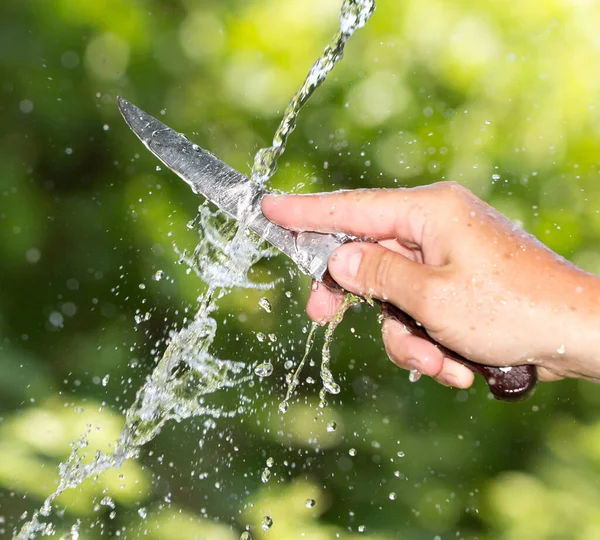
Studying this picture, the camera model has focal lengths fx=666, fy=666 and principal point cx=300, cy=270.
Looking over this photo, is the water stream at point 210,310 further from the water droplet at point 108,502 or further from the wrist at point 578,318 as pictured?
the water droplet at point 108,502

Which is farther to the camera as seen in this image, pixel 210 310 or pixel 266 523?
pixel 266 523

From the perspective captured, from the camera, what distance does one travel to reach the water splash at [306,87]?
1252 mm

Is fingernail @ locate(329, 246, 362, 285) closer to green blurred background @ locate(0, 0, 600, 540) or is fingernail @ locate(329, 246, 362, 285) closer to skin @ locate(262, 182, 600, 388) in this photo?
skin @ locate(262, 182, 600, 388)

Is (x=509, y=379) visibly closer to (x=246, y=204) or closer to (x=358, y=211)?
(x=358, y=211)

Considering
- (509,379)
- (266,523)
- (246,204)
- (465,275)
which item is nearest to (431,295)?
(465,275)

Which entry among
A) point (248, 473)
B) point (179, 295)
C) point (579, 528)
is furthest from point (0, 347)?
point (579, 528)

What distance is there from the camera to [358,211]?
0.97 meters

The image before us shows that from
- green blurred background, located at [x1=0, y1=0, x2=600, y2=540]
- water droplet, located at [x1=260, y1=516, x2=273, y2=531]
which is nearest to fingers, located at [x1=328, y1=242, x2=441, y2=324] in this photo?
green blurred background, located at [x1=0, y1=0, x2=600, y2=540]

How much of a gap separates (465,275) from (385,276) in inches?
4.3

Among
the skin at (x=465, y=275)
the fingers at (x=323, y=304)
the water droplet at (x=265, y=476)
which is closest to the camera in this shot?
the skin at (x=465, y=275)

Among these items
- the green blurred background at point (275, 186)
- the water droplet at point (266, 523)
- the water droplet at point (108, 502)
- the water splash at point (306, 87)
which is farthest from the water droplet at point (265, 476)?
the water splash at point (306, 87)

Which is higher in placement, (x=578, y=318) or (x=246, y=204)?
(x=246, y=204)

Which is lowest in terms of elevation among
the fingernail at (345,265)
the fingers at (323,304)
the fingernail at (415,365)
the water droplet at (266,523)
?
the fingernail at (415,365)

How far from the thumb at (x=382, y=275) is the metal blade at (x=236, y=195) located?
1.1 inches
